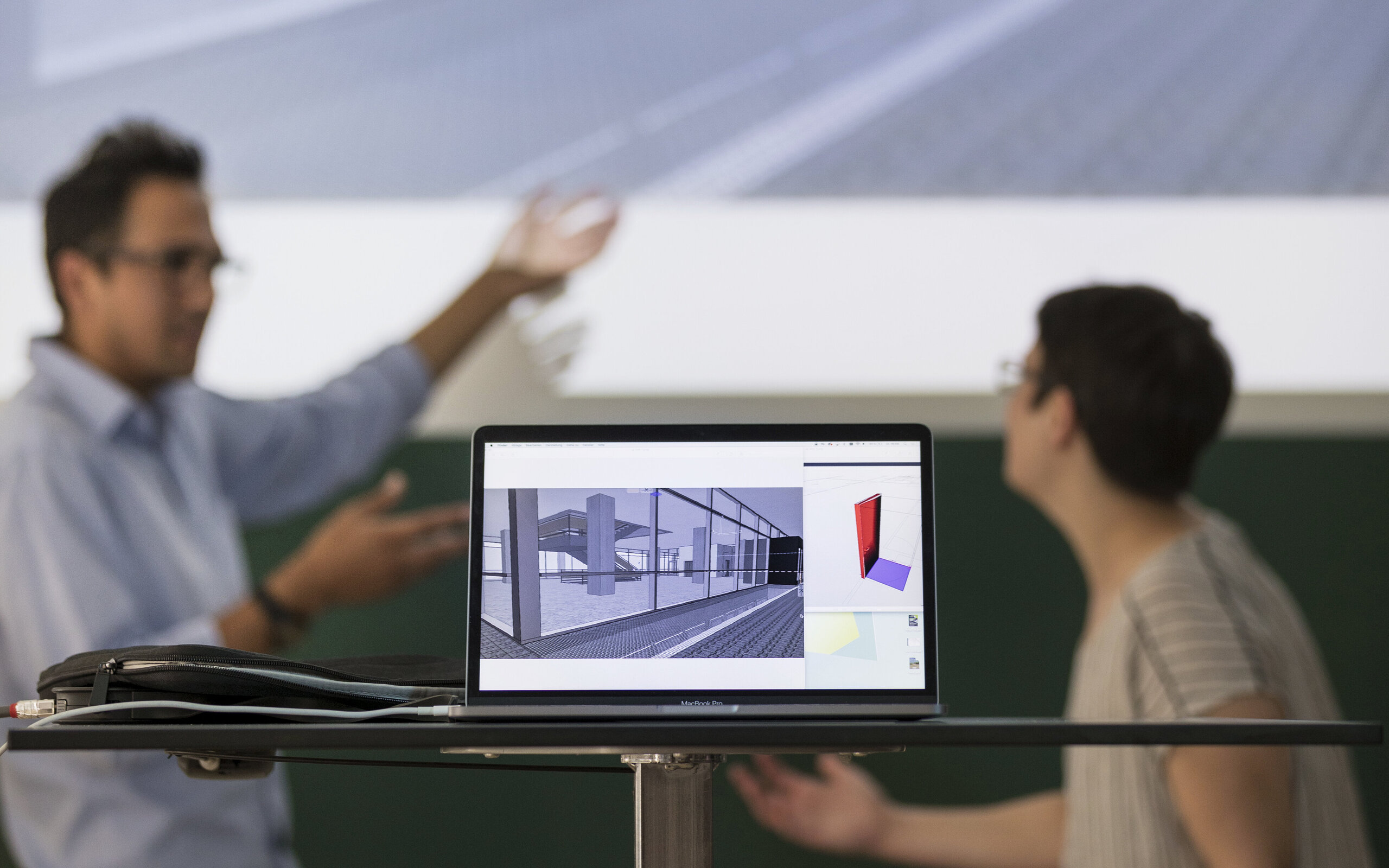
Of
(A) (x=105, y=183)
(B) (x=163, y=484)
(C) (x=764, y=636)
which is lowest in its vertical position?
(C) (x=764, y=636)

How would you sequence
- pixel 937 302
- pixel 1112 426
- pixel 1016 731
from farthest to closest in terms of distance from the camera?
pixel 937 302
pixel 1112 426
pixel 1016 731

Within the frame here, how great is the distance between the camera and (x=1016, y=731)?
59 centimetres

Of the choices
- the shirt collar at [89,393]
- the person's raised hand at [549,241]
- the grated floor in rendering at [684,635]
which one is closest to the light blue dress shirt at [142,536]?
the shirt collar at [89,393]

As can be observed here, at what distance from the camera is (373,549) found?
1.78m

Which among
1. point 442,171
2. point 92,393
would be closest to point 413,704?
point 92,393

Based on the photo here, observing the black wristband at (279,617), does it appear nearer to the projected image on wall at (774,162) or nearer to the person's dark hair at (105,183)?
the projected image on wall at (774,162)

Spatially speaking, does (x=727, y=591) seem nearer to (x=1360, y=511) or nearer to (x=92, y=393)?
(x=92, y=393)

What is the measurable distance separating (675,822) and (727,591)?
0.15m

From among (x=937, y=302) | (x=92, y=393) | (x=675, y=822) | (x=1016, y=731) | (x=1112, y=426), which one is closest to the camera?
(x=1016, y=731)

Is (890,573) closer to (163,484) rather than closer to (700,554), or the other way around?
(700,554)

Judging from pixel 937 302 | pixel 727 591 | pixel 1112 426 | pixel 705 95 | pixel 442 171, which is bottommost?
pixel 727 591

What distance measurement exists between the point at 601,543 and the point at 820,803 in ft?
3.74

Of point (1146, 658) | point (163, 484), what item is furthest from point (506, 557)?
point (163, 484)

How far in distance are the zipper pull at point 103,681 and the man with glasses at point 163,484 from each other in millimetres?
795
